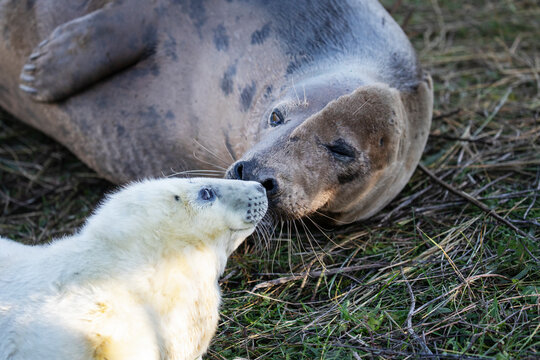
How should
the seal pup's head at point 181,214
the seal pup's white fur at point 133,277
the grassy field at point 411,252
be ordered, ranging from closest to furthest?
the seal pup's white fur at point 133,277, the seal pup's head at point 181,214, the grassy field at point 411,252

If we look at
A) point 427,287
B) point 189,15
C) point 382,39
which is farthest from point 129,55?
point 427,287

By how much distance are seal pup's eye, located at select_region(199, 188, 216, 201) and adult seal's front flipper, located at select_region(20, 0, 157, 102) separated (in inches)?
60.2

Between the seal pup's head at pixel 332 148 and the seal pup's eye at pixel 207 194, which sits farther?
the seal pup's head at pixel 332 148

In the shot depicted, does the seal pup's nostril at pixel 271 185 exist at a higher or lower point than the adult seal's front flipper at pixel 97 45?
lower

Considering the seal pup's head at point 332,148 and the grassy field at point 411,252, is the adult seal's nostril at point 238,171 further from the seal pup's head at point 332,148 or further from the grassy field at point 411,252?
the grassy field at point 411,252

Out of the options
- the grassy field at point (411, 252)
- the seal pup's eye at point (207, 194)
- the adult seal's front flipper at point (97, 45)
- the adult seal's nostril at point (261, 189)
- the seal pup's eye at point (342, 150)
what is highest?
the adult seal's front flipper at point (97, 45)

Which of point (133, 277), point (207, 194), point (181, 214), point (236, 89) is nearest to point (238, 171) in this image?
point (207, 194)

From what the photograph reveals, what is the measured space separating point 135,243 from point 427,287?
1.25 metres

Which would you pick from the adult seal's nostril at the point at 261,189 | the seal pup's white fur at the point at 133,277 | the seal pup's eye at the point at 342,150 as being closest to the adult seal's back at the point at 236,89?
the seal pup's eye at the point at 342,150

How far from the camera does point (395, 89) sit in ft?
9.83

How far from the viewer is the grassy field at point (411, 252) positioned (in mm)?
2363

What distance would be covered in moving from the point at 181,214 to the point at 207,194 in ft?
0.44

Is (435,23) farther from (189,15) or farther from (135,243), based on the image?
(135,243)

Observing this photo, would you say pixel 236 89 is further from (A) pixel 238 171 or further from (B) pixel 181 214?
(B) pixel 181 214
